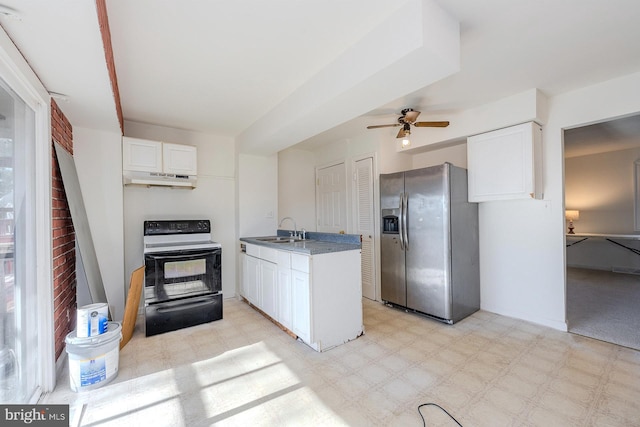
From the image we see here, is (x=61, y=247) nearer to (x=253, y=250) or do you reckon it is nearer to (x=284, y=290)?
(x=253, y=250)

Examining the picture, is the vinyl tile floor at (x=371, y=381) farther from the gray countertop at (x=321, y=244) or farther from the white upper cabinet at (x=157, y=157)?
the white upper cabinet at (x=157, y=157)

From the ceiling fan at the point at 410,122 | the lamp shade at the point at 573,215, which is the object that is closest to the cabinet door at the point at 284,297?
the ceiling fan at the point at 410,122

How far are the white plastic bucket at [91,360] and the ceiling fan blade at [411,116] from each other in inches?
132

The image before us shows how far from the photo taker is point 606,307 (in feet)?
11.3

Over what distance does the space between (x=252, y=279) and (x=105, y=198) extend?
74.2 inches

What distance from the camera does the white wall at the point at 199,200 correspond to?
3443 millimetres

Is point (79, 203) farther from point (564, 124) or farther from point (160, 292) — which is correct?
point (564, 124)

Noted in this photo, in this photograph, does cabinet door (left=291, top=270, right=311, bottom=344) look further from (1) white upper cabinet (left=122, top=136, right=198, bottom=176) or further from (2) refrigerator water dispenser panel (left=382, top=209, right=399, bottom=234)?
(1) white upper cabinet (left=122, top=136, right=198, bottom=176)

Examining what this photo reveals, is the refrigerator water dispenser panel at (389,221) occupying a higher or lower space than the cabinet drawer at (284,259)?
higher

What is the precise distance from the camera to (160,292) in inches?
115

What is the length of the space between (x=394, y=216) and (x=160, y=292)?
2.82 metres

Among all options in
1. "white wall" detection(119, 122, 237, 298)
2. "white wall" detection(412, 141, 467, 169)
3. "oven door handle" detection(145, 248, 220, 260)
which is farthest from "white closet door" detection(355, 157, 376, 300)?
"oven door handle" detection(145, 248, 220, 260)

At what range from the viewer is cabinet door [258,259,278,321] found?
3002 millimetres

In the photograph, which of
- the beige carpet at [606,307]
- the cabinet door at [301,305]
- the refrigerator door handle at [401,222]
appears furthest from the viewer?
the refrigerator door handle at [401,222]
